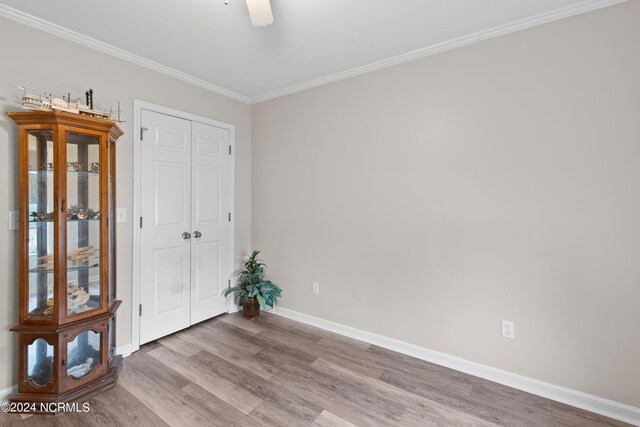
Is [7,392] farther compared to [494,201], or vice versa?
[494,201]

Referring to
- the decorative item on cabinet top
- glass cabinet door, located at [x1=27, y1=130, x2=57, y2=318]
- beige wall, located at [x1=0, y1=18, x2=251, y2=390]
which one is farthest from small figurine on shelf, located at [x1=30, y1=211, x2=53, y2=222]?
the decorative item on cabinet top

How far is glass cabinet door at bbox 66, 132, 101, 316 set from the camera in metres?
1.97

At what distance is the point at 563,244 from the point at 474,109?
→ 1.16m

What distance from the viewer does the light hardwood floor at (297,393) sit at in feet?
5.84

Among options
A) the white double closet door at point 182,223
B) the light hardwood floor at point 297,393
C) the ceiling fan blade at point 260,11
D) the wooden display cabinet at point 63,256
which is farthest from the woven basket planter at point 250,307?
the ceiling fan blade at point 260,11

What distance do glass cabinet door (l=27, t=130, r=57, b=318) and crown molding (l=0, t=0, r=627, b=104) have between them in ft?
2.77

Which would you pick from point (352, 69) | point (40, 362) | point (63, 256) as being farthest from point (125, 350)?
point (352, 69)

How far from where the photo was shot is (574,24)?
75.0 inches

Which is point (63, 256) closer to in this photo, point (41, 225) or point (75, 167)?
point (41, 225)

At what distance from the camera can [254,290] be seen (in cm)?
326

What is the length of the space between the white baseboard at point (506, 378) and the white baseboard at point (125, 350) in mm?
1810

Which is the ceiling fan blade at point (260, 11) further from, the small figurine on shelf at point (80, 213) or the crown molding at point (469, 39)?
the small figurine on shelf at point (80, 213)

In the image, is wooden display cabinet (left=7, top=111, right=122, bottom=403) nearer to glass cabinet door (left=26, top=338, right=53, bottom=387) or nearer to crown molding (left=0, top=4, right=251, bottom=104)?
glass cabinet door (left=26, top=338, right=53, bottom=387)

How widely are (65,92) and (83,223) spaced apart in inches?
40.4
